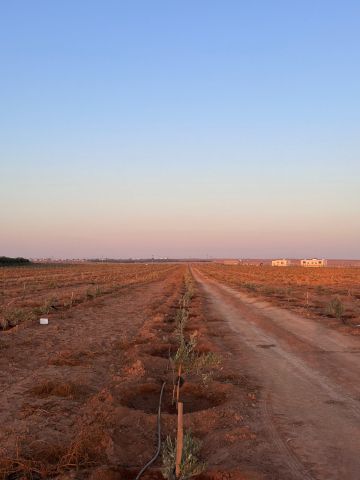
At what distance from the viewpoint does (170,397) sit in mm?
8430

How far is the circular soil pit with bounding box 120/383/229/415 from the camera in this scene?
786 centimetres

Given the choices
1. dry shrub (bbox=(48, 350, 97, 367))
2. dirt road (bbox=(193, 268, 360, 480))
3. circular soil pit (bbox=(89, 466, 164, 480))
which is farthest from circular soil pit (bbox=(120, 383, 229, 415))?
dry shrub (bbox=(48, 350, 97, 367))

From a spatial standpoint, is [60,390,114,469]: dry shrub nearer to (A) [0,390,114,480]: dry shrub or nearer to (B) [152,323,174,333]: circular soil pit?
(A) [0,390,114,480]: dry shrub

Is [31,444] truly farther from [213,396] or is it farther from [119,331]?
[119,331]

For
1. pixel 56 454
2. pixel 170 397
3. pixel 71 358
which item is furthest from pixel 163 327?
pixel 56 454

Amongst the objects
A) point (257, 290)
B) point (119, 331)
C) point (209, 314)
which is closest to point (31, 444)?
point (119, 331)

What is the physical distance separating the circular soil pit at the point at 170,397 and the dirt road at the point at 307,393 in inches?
32.8

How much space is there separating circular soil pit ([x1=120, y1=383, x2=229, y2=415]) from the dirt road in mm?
834

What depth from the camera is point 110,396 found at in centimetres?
777

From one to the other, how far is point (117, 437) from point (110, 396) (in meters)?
1.50

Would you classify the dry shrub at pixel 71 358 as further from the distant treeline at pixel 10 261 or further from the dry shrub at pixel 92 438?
the distant treeline at pixel 10 261

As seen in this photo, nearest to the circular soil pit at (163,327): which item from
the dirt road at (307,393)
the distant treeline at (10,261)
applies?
the dirt road at (307,393)

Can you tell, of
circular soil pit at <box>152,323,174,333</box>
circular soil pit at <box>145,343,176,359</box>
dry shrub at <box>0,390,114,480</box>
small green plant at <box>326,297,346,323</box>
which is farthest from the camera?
small green plant at <box>326,297,346,323</box>

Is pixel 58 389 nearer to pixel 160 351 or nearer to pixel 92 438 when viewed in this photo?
pixel 92 438
